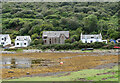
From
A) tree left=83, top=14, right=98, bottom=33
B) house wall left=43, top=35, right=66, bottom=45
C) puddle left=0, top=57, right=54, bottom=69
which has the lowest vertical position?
puddle left=0, top=57, right=54, bottom=69

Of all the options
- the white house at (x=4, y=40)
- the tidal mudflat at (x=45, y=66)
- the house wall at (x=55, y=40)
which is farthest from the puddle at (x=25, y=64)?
the white house at (x=4, y=40)

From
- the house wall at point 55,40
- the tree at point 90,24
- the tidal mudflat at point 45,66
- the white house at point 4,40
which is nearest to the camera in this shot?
the tidal mudflat at point 45,66

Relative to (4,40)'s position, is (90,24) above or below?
above

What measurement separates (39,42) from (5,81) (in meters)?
33.7

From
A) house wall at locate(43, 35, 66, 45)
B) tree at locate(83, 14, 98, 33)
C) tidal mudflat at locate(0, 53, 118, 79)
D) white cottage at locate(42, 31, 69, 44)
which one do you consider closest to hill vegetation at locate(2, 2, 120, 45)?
tree at locate(83, 14, 98, 33)

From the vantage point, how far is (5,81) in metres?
22.4

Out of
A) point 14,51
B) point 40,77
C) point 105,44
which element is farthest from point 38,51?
point 40,77

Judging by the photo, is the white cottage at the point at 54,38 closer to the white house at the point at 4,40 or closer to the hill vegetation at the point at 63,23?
the hill vegetation at the point at 63,23

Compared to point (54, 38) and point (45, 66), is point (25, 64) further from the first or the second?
point (54, 38)

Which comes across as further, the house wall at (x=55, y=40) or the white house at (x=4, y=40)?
the white house at (x=4, y=40)

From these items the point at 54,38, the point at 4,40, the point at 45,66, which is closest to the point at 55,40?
the point at 54,38

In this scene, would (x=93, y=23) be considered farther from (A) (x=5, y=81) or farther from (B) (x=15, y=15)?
(A) (x=5, y=81)

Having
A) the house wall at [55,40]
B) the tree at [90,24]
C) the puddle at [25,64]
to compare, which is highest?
the tree at [90,24]

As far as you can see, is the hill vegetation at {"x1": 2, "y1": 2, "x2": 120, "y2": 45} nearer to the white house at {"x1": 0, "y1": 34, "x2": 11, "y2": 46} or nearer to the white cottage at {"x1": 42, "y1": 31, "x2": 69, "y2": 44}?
the white cottage at {"x1": 42, "y1": 31, "x2": 69, "y2": 44}
